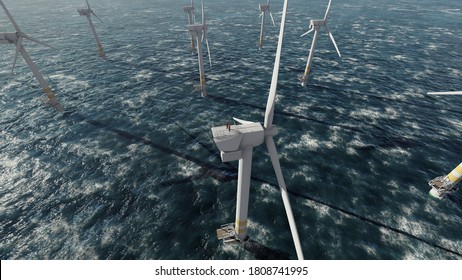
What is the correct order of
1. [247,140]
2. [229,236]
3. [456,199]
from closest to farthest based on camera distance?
1. [247,140]
2. [229,236]
3. [456,199]

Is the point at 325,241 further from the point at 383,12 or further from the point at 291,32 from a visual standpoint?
the point at 383,12

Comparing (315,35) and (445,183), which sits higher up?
(315,35)

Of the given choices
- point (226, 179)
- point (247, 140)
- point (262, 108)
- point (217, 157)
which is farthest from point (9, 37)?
point (247, 140)

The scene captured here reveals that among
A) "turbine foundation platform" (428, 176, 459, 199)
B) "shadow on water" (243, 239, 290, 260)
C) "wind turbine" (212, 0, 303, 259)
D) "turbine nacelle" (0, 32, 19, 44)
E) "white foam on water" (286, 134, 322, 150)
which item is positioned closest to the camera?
"wind turbine" (212, 0, 303, 259)

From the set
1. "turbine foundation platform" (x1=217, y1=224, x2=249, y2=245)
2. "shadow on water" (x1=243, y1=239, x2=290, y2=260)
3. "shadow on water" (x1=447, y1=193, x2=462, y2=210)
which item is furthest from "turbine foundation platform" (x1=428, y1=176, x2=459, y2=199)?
"turbine foundation platform" (x1=217, y1=224, x2=249, y2=245)

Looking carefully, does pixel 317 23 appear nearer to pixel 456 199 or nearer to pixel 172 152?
pixel 456 199

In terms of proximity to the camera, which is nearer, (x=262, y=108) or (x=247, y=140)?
(x=247, y=140)

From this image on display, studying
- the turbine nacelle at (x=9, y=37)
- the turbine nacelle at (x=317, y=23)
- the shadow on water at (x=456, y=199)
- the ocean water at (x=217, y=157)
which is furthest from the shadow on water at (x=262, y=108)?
the turbine nacelle at (x=9, y=37)

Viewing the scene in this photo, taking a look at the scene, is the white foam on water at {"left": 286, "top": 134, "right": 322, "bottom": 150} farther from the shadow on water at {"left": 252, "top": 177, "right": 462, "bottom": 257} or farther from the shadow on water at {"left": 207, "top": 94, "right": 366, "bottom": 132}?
the shadow on water at {"left": 252, "top": 177, "right": 462, "bottom": 257}
